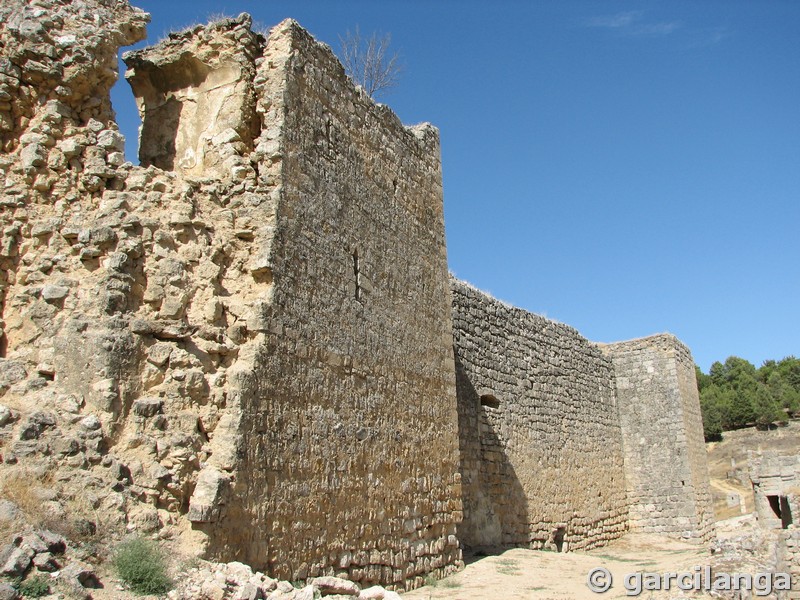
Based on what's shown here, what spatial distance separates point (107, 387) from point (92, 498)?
0.77 metres

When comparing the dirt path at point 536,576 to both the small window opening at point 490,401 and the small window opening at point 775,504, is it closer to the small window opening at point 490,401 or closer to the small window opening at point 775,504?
the small window opening at point 775,504

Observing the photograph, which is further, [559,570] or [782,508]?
[782,508]

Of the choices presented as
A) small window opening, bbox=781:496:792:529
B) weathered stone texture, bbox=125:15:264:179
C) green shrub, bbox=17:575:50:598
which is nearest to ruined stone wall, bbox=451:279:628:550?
small window opening, bbox=781:496:792:529

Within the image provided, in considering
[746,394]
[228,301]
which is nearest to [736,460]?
[746,394]

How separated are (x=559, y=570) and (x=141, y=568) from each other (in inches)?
268

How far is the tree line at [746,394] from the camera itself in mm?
41969

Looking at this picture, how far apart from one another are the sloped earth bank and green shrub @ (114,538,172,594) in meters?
3.23

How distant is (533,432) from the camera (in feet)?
44.2

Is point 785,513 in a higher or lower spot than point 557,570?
higher

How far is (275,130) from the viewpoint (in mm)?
6668

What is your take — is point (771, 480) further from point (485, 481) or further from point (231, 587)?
point (231, 587)

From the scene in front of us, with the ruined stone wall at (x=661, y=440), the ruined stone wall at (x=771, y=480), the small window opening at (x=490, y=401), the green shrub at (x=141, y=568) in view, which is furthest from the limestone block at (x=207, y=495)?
the ruined stone wall at (x=661, y=440)

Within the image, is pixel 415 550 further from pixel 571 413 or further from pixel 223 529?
pixel 571 413

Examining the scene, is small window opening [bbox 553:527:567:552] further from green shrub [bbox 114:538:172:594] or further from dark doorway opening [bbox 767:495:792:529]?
green shrub [bbox 114:538:172:594]
